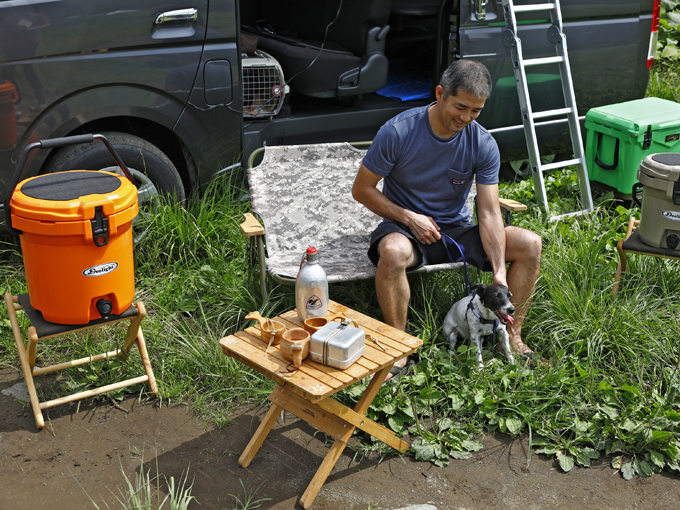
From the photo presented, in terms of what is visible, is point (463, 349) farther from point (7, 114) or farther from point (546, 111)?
point (7, 114)

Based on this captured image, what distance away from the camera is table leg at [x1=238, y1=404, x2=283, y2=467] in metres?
2.95

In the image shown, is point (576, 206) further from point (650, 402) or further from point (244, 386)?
point (244, 386)

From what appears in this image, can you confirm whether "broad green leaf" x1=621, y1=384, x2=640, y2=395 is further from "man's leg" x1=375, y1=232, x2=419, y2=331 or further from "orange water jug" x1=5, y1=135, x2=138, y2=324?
"orange water jug" x1=5, y1=135, x2=138, y2=324

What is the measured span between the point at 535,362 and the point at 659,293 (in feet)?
3.13

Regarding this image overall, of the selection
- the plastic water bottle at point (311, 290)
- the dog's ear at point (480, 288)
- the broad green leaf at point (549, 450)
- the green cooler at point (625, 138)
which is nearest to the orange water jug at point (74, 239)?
the plastic water bottle at point (311, 290)

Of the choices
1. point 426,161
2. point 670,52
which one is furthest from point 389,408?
point 670,52

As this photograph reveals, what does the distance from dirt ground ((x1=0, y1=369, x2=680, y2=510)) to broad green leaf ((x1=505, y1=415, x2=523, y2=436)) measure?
0.05 metres

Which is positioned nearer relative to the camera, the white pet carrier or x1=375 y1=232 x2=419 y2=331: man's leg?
x1=375 y1=232 x2=419 y2=331: man's leg

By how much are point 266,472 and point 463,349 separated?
1.16m

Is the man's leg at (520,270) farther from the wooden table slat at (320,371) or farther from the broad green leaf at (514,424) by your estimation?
the wooden table slat at (320,371)

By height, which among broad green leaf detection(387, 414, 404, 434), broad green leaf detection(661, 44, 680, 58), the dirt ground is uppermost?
broad green leaf detection(661, 44, 680, 58)

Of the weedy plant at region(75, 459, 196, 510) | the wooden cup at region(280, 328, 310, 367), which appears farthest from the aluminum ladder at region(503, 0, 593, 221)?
the weedy plant at region(75, 459, 196, 510)

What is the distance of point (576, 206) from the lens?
5.21 m

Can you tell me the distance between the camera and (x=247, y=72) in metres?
4.74
